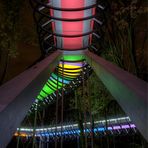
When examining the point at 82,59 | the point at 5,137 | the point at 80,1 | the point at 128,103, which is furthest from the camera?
the point at 82,59

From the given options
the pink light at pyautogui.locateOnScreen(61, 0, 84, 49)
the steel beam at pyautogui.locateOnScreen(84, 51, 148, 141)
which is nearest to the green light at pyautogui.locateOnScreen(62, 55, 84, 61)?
the pink light at pyautogui.locateOnScreen(61, 0, 84, 49)

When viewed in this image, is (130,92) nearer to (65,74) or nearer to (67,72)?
(67,72)

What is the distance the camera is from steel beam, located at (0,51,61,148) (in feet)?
10.1

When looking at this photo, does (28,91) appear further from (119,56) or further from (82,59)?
(119,56)

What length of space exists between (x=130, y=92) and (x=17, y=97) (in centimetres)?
161

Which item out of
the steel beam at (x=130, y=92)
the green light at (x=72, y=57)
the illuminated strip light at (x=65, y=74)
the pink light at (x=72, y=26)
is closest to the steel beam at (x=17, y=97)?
the pink light at (x=72, y=26)

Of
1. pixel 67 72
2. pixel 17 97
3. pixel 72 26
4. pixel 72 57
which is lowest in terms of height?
pixel 17 97

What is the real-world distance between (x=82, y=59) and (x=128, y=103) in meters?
3.14

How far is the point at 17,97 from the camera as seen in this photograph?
11.6 ft

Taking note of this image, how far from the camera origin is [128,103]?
364 centimetres

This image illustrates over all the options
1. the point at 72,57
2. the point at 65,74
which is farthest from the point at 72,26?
the point at 65,74

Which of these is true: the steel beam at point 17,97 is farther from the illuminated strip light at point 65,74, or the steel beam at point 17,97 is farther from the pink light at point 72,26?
the illuminated strip light at point 65,74

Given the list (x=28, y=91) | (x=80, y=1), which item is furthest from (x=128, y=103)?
(x=80, y=1)

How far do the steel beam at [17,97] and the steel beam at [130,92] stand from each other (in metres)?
1.28
